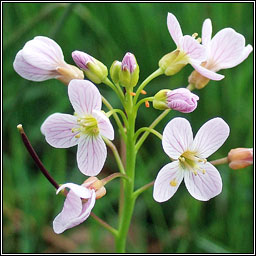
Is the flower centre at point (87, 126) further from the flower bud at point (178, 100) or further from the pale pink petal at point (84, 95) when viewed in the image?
the flower bud at point (178, 100)

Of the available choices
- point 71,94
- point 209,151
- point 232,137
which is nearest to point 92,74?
point 71,94

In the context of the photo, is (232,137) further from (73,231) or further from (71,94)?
(71,94)

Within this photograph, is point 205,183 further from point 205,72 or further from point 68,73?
point 68,73

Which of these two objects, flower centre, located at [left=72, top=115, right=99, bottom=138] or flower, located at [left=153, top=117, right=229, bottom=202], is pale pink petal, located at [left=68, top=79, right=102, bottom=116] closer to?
flower centre, located at [left=72, top=115, right=99, bottom=138]

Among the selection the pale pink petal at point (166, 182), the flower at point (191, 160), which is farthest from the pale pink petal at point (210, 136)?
the pale pink petal at point (166, 182)

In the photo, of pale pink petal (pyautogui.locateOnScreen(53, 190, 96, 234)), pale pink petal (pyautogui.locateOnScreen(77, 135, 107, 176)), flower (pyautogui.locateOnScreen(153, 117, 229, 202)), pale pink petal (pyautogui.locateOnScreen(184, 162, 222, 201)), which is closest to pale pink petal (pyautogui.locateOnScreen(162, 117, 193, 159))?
flower (pyautogui.locateOnScreen(153, 117, 229, 202))

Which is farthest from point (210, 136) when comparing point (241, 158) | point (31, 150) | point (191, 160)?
point (31, 150)
